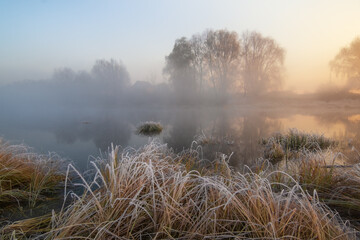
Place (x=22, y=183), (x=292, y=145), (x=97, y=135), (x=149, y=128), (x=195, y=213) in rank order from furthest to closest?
(x=149, y=128)
(x=97, y=135)
(x=292, y=145)
(x=22, y=183)
(x=195, y=213)

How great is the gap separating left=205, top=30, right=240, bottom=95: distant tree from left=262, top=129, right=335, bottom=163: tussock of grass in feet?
86.4

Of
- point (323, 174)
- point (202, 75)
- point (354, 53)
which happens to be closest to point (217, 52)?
point (202, 75)

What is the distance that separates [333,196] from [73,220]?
2.90m

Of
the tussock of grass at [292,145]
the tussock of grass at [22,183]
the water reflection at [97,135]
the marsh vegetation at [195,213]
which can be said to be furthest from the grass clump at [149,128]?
the marsh vegetation at [195,213]

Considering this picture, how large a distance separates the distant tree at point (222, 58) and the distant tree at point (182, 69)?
315 cm

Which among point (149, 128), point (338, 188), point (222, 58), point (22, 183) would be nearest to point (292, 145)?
point (338, 188)

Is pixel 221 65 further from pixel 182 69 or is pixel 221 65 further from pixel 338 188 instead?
pixel 338 188

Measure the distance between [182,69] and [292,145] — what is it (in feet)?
93.6

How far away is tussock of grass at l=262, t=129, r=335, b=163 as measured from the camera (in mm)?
5789

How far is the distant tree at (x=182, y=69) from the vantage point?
33094 mm

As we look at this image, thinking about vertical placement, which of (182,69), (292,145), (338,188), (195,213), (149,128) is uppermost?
(182,69)

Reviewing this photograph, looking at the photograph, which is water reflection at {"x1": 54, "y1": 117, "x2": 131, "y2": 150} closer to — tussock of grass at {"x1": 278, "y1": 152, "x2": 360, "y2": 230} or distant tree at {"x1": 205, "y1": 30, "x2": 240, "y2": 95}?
tussock of grass at {"x1": 278, "y1": 152, "x2": 360, "y2": 230}

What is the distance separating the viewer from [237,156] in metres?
5.96

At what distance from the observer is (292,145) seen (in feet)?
22.7
